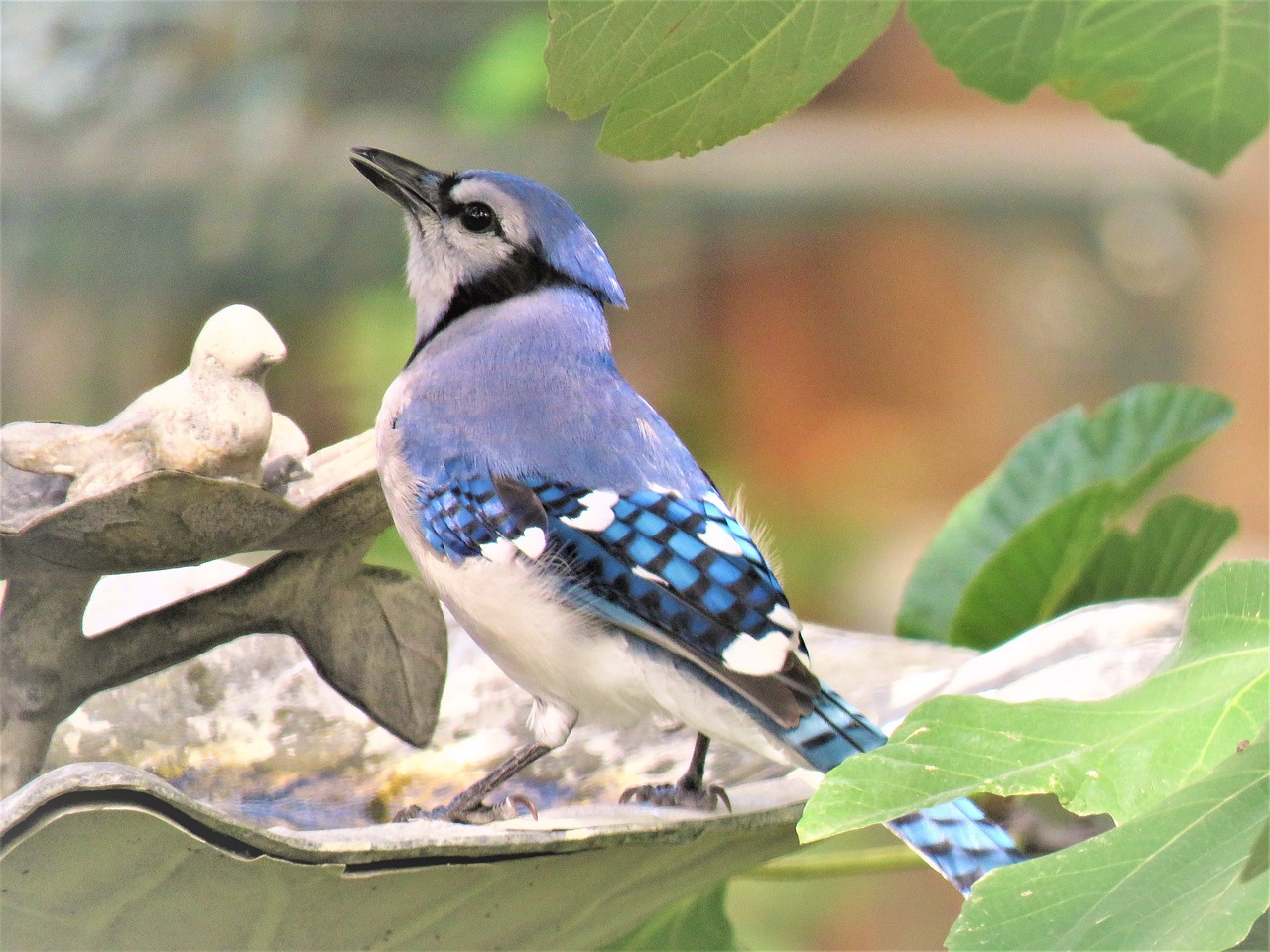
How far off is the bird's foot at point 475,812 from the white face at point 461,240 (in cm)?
28

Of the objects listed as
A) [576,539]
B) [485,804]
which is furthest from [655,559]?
[485,804]

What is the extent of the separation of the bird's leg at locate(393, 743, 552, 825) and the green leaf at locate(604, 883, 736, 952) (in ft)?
0.45

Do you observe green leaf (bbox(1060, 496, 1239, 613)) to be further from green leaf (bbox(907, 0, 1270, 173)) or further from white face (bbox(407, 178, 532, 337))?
white face (bbox(407, 178, 532, 337))

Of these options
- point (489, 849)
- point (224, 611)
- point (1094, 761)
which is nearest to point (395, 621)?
point (224, 611)

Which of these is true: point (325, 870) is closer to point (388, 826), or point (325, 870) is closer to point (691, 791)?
point (388, 826)

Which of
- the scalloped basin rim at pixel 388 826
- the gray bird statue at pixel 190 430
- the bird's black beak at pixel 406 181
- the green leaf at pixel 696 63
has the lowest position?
the scalloped basin rim at pixel 388 826

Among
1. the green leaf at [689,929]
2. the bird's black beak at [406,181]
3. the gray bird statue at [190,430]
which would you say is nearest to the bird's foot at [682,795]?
the green leaf at [689,929]

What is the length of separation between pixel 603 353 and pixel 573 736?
215mm

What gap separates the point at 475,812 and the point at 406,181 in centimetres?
35

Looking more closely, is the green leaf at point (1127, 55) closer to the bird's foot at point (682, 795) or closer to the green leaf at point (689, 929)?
the bird's foot at point (682, 795)

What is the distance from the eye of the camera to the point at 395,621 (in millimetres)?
722

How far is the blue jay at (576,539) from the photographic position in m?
0.62

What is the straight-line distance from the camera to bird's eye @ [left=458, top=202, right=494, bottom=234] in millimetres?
772

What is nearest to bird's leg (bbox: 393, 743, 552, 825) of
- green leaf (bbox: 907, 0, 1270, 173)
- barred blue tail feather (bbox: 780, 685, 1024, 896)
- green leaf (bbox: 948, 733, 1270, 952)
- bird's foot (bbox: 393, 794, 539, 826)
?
bird's foot (bbox: 393, 794, 539, 826)
